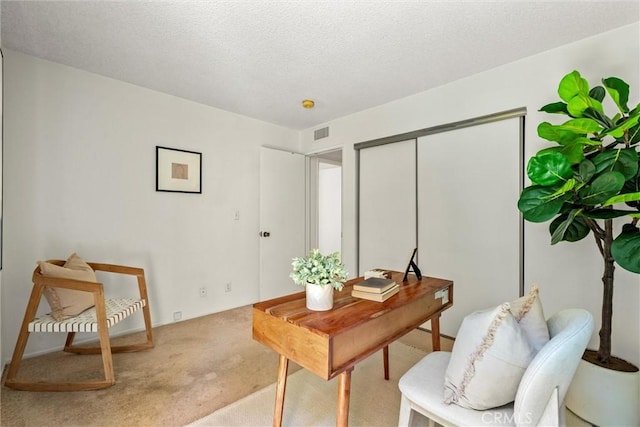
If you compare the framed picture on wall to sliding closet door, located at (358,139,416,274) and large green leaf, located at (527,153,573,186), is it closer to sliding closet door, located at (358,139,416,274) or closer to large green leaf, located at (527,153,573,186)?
sliding closet door, located at (358,139,416,274)

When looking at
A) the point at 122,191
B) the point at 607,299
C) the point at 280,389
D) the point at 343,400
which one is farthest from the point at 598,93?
the point at 122,191

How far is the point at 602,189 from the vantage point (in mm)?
1395

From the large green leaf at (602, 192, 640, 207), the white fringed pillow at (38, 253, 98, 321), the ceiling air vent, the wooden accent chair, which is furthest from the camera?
the ceiling air vent

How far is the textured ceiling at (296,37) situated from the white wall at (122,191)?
10.7 inches

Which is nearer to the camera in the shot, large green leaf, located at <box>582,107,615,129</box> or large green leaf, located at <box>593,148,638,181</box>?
large green leaf, located at <box>593,148,638,181</box>

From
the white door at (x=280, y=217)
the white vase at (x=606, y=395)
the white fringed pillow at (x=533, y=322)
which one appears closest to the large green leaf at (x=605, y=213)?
the white fringed pillow at (x=533, y=322)

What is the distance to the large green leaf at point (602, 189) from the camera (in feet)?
4.42

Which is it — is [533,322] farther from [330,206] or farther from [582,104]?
[330,206]

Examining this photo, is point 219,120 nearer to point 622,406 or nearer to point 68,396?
point 68,396

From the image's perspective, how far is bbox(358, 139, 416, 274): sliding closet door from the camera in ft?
10.3

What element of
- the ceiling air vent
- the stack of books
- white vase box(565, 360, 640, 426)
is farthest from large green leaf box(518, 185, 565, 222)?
the ceiling air vent

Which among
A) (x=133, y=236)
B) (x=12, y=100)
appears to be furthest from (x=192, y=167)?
(x=12, y=100)

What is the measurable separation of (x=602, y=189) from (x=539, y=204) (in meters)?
0.25

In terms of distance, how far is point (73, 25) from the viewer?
1.94 m
